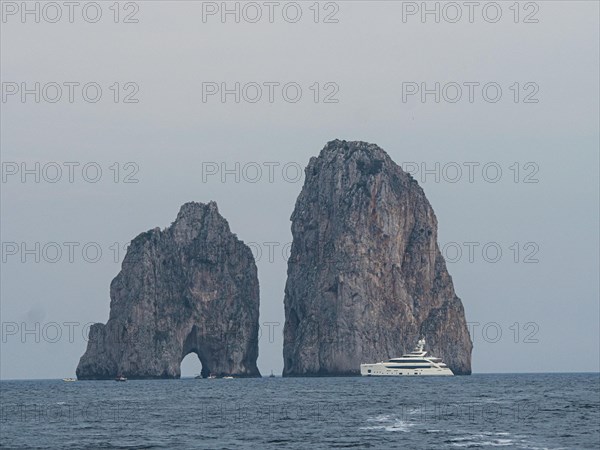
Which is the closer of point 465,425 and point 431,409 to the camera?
point 465,425

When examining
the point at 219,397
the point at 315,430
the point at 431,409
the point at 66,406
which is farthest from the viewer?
the point at 219,397

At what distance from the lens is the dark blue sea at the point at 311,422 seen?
76.6 meters

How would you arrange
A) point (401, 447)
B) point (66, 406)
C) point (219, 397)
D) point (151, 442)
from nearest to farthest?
point (401, 447) → point (151, 442) → point (66, 406) → point (219, 397)

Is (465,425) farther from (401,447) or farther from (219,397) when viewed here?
(219,397)

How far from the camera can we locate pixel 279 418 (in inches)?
3942

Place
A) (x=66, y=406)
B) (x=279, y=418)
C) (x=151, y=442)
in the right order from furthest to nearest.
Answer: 1. (x=66, y=406)
2. (x=279, y=418)
3. (x=151, y=442)

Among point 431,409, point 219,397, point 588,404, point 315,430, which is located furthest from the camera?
point 219,397

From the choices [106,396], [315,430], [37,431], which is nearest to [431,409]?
[315,430]

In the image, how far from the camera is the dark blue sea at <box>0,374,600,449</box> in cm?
7656

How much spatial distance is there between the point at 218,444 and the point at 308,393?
79.9 metres

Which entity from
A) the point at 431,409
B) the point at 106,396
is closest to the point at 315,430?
the point at 431,409

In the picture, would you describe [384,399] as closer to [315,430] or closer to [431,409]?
[431,409]

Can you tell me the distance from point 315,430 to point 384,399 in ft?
154

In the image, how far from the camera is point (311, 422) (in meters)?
94.6
